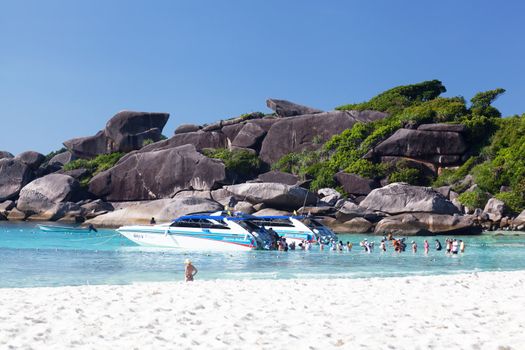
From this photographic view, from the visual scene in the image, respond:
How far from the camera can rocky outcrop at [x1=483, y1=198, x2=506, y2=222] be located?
1783 inches

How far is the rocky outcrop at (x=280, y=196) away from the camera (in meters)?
45.0

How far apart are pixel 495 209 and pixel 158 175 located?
31615 mm

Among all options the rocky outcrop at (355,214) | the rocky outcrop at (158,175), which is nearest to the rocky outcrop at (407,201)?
the rocky outcrop at (355,214)

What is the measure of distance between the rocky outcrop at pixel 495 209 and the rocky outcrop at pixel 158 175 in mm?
23594

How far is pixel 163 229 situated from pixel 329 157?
33.4 meters

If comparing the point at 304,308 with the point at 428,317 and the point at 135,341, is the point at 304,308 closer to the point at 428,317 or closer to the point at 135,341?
the point at 428,317

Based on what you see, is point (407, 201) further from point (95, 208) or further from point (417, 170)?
point (95, 208)

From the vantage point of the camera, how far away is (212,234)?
2878cm

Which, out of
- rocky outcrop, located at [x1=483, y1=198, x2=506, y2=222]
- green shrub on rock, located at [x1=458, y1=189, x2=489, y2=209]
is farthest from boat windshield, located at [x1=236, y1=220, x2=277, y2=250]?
green shrub on rock, located at [x1=458, y1=189, x2=489, y2=209]

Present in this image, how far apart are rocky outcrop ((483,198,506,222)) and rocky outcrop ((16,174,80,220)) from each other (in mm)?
36799

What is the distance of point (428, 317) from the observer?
929 cm

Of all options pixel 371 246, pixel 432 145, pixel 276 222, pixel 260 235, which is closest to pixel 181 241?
pixel 260 235

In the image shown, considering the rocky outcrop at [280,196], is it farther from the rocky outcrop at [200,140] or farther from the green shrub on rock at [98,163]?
the green shrub on rock at [98,163]

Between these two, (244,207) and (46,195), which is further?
(46,195)
